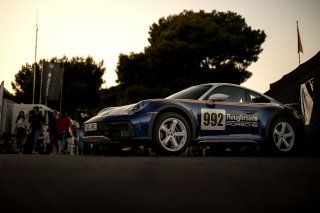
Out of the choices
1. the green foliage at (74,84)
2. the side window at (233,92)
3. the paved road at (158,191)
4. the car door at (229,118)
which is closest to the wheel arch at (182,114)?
the car door at (229,118)

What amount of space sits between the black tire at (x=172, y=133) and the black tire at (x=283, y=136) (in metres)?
1.94

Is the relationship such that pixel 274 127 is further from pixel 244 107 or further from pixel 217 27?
pixel 217 27

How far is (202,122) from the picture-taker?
270 inches

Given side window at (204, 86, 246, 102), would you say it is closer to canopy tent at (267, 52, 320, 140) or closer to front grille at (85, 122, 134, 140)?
front grille at (85, 122, 134, 140)

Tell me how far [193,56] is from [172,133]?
73.3ft

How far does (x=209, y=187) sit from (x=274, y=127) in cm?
561

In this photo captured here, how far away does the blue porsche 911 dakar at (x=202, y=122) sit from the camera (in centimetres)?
643

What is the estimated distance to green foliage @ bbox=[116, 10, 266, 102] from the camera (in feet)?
91.9

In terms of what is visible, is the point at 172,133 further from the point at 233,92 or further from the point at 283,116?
the point at 283,116

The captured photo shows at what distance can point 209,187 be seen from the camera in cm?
233

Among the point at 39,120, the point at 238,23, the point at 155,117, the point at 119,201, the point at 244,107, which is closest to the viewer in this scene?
the point at 119,201

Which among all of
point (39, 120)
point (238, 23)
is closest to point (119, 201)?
point (39, 120)

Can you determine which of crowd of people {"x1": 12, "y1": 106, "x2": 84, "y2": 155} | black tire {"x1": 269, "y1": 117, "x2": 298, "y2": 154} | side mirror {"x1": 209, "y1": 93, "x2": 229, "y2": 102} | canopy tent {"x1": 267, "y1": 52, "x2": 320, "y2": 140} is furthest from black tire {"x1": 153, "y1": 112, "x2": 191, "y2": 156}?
crowd of people {"x1": 12, "y1": 106, "x2": 84, "y2": 155}

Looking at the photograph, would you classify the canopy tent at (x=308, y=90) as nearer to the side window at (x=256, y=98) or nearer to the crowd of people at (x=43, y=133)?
the side window at (x=256, y=98)
